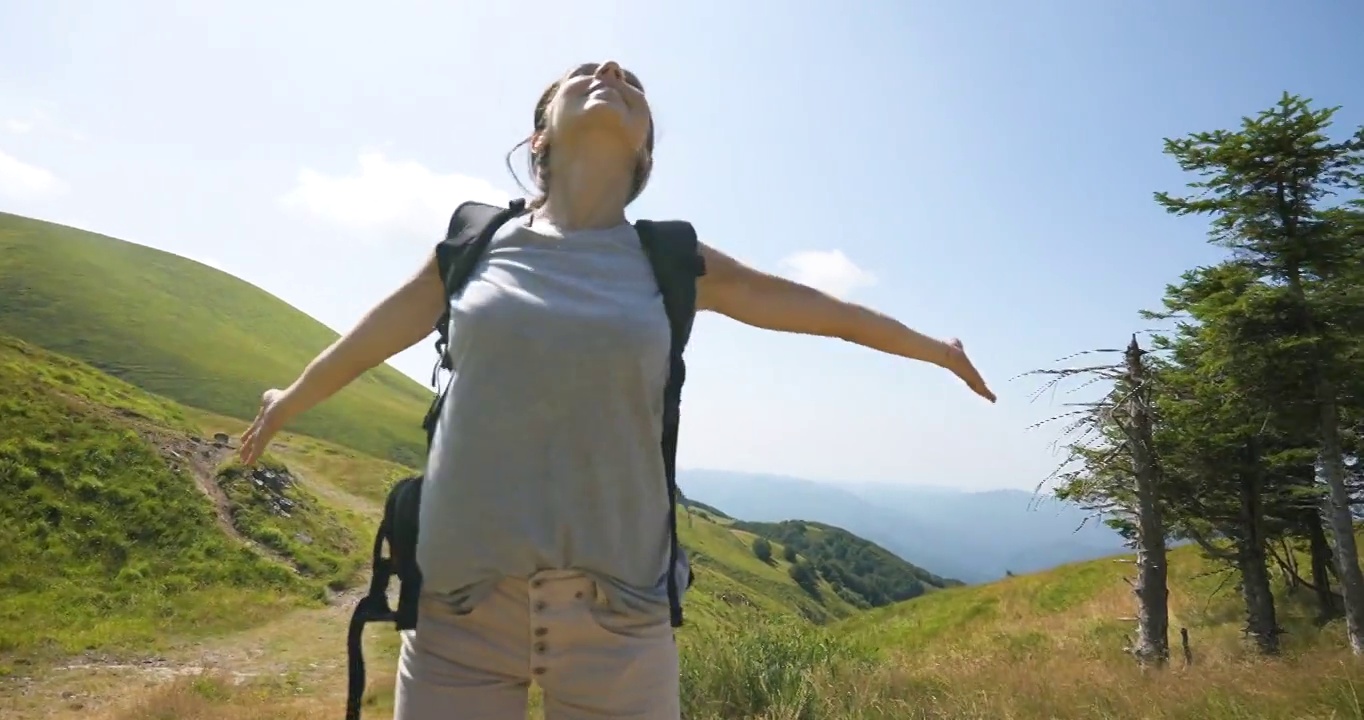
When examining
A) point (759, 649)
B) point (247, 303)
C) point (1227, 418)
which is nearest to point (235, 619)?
point (759, 649)

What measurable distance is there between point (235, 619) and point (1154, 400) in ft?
61.3

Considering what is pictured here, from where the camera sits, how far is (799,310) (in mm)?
2160

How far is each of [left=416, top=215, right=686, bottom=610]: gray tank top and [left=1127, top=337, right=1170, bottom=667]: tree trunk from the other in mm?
9943

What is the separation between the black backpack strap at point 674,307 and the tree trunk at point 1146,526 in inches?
381

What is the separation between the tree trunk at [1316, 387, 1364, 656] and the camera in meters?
11.1

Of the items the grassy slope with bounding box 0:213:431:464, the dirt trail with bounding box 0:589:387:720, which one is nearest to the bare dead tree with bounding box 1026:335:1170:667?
the dirt trail with bounding box 0:589:387:720

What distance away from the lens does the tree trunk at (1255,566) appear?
560 inches

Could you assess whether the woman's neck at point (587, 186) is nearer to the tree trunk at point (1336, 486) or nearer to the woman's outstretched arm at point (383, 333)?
the woman's outstretched arm at point (383, 333)

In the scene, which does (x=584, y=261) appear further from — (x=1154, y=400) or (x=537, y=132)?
(x=1154, y=400)

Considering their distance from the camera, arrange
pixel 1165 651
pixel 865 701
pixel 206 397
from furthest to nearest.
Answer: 1. pixel 206 397
2. pixel 1165 651
3. pixel 865 701

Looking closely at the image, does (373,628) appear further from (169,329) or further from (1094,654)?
(169,329)

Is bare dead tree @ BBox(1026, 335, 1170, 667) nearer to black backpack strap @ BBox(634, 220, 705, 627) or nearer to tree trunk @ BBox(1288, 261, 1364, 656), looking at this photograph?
tree trunk @ BBox(1288, 261, 1364, 656)

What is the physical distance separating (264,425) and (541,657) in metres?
1.10

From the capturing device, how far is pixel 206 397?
5422 cm
